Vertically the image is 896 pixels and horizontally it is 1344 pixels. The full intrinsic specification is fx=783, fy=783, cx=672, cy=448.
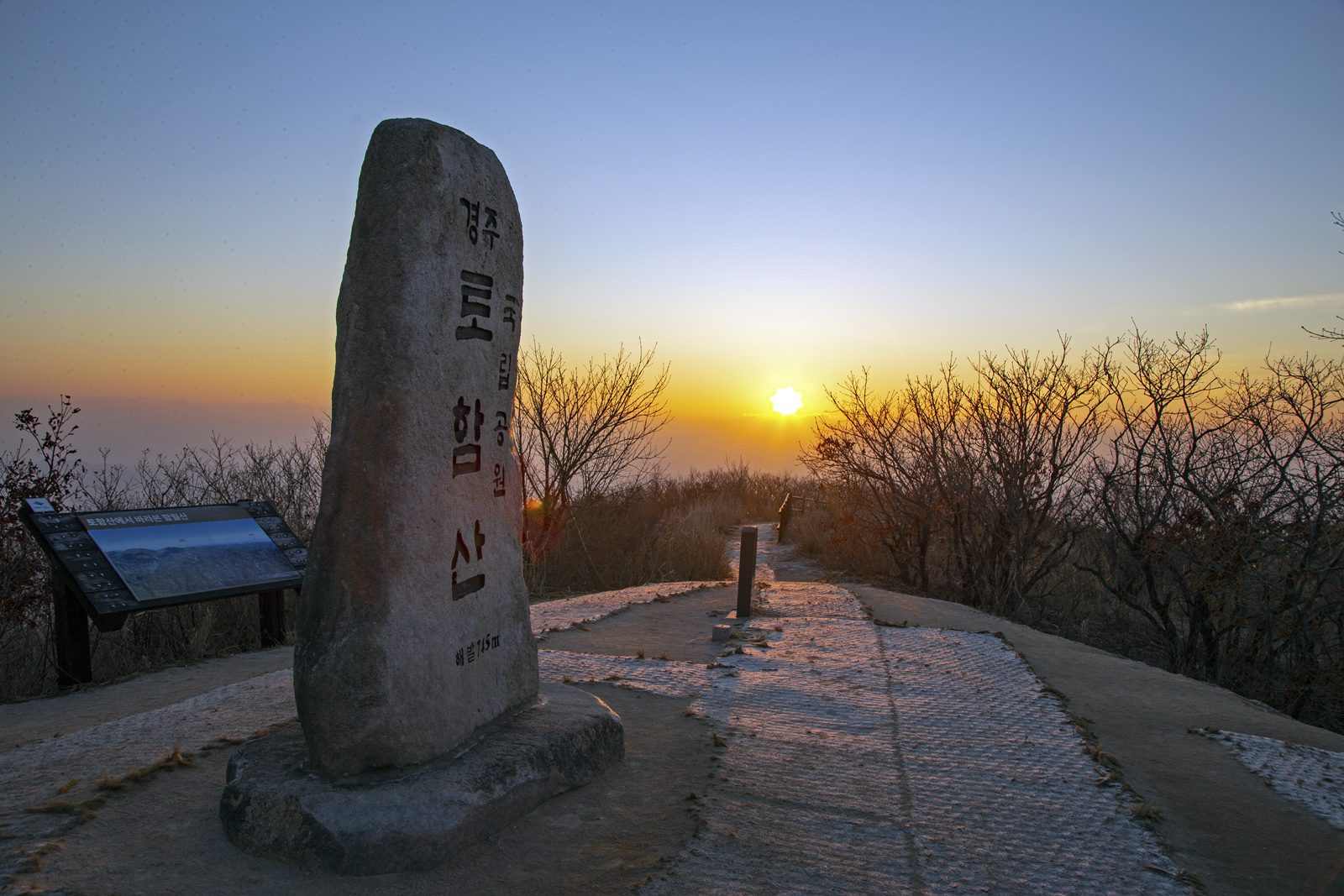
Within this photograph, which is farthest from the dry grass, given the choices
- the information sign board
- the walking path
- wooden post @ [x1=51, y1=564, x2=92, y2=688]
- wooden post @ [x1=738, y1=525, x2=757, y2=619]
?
the walking path

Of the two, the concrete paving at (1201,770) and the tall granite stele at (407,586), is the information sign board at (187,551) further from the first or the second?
the concrete paving at (1201,770)

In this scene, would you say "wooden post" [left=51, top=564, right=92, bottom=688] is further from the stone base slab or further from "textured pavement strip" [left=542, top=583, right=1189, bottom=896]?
"textured pavement strip" [left=542, top=583, right=1189, bottom=896]

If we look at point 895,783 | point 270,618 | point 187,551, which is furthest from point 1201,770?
point 270,618

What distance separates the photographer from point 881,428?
991 centimetres

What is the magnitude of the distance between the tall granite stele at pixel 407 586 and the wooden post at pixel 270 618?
3.26 metres

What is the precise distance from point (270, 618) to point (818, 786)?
463 cm

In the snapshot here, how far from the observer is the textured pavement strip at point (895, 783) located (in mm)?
2561

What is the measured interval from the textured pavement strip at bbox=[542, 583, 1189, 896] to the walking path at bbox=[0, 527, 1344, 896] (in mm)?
11

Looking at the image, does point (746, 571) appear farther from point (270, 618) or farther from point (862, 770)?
point (270, 618)

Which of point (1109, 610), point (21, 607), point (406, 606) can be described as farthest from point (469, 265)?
point (1109, 610)

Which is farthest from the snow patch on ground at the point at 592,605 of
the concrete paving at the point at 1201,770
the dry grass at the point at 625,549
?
the concrete paving at the point at 1201,770

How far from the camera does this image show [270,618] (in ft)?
19.7

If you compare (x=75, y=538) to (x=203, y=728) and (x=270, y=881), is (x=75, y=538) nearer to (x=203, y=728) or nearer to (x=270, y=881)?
(x=203, y=728)

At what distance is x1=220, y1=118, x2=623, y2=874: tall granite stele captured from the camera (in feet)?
8.46
